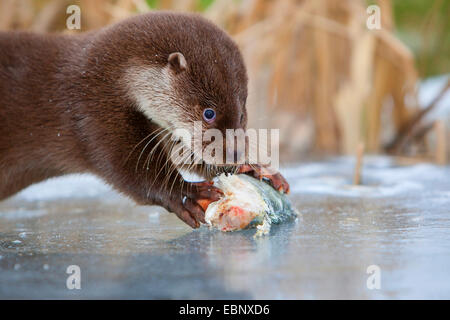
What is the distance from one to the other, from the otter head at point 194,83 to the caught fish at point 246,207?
89mm

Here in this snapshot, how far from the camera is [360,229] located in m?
1.92

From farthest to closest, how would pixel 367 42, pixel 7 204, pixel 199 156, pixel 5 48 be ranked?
pixel 367 42
pixel 7 204
pixel 5 48
pixel 199 156

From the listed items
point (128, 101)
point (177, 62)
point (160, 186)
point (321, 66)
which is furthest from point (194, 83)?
point (321, 66)

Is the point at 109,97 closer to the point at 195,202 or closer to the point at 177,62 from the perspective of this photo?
the point at 177,62

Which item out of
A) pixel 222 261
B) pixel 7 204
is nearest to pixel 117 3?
pixel 7 204

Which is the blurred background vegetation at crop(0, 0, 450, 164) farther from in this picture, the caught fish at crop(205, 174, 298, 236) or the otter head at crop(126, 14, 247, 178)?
the caught fish at crop(205, 174, 298, 236)

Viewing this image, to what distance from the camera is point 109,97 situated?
2293mm

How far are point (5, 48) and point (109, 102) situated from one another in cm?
61

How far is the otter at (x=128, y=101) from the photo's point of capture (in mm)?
2148

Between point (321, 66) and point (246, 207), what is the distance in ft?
10.0

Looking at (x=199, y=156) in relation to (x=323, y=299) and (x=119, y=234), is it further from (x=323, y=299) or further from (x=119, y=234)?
(x=323, y=299)

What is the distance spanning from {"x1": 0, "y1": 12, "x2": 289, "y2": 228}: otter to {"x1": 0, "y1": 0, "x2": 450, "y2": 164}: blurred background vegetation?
206cm

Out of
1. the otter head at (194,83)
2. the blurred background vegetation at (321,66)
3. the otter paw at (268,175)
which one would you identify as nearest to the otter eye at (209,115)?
the otter head at (194,83)

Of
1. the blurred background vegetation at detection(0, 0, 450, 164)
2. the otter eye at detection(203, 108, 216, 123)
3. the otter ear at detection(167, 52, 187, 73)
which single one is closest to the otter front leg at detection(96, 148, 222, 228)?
the otter eye at detection(203, 108, 216, 123)
